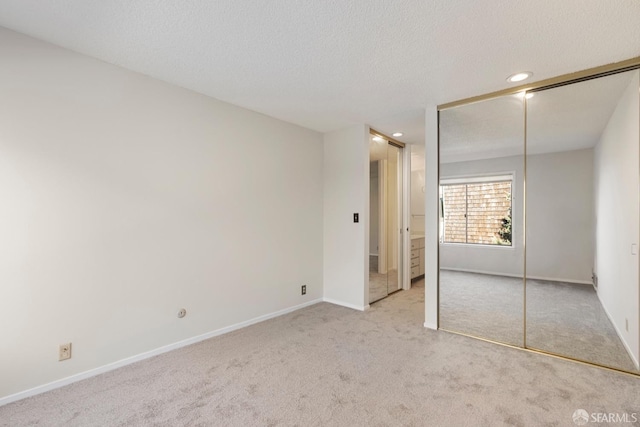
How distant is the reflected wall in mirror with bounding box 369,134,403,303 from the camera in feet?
13.6

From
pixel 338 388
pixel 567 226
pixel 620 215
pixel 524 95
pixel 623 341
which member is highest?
pixel 524 95

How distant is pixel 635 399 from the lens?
6.38ft

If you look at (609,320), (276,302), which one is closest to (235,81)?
(276,302)

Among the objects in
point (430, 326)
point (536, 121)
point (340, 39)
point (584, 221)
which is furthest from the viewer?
point (430, 326)

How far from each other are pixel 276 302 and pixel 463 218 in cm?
238

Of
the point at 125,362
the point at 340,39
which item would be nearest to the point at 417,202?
the point at 340,39

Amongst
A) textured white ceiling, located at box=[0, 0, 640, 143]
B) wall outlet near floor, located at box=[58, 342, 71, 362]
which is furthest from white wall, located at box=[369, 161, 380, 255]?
wall outlet near floor, located at box=[58, 342, 71, 362]

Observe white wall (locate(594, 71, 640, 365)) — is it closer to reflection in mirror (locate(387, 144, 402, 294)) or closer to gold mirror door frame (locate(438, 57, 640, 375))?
gold mirror door frame (locate(438, 57, 640, 375))

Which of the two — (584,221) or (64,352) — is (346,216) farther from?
(64,352)

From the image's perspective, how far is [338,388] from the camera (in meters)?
2.09

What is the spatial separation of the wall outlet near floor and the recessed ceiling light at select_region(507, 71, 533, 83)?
4089 mm

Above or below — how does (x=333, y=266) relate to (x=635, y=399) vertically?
above

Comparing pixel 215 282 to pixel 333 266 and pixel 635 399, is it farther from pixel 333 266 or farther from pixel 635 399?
pixel 635 399

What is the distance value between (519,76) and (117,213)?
353 centimetres
